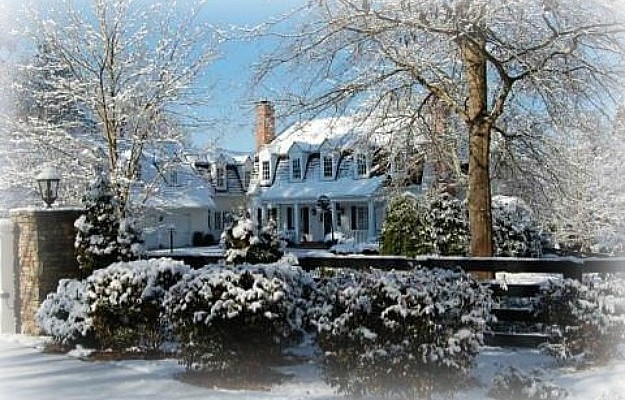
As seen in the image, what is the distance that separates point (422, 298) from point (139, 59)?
6901mm

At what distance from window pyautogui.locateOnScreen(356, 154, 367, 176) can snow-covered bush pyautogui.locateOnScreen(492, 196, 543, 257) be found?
A: 1.48 meters

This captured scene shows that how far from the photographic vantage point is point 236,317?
3.51 m

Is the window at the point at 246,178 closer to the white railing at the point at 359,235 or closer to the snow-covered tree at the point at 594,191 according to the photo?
the white railing at the point at 359,235

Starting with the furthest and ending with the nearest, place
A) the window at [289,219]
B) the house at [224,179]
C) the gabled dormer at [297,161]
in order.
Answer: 1. the house at [224,179]
2. the window at [289,219]
3. the gabled dormer at [297,161]

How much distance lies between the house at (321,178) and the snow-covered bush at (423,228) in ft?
1.41

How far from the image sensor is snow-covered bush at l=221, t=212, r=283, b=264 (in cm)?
453

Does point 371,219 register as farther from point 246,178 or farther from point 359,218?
point 246,178

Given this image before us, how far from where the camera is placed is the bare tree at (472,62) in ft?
14.9

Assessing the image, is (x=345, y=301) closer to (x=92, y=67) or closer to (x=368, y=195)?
(x=368, y=195)

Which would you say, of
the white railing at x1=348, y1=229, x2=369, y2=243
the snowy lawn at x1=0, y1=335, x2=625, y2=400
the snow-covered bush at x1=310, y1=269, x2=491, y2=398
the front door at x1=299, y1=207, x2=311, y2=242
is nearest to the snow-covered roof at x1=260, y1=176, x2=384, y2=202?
the front door at x1=299, y1=207, x2=311, y2=242

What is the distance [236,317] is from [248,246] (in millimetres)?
1067

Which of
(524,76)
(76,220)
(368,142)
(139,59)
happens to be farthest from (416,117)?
(139,59)

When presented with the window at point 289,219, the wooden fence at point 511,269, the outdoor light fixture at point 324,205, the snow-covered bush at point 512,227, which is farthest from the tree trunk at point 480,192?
the outdoor light fixture at point 324,205

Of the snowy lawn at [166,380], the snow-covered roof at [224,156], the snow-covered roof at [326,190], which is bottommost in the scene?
the snowy lawn at [166,380]
